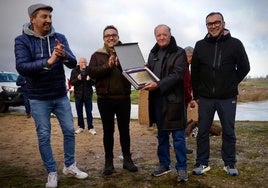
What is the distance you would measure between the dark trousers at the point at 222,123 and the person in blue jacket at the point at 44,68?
1.94 m

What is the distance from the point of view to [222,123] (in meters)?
4.56

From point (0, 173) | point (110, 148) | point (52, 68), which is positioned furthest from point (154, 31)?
point (0, 173)

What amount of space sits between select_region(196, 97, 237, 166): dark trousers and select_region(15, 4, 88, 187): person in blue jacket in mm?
1941

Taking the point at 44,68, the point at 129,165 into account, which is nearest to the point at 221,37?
the point at 129,165

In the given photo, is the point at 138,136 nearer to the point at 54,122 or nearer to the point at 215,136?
the point at 215,136

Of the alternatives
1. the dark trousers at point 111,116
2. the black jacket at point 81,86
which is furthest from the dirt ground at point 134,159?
the black jacket at point 81,86

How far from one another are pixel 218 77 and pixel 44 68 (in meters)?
2.36

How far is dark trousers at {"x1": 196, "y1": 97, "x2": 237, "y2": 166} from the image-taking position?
4473mm

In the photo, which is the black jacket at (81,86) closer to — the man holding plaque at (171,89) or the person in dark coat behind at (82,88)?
the person in dark coat behind at (82,88)

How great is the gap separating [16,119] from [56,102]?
8.22 meters

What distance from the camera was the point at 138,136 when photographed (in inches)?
313

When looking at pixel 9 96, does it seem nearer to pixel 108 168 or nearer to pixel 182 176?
pixel 108 168

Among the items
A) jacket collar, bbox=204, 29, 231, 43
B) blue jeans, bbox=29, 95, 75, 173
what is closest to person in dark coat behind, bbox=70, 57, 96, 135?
blue jeans, bbox=29, 95, 75, 173

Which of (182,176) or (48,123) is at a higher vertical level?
(48,123)
